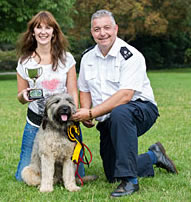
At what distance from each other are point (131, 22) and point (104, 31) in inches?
1436

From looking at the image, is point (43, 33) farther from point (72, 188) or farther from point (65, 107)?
point (72, 188)

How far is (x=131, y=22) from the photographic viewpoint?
132 ft

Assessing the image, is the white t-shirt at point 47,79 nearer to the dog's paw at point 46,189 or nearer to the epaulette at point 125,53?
the epaulette at point 125,53

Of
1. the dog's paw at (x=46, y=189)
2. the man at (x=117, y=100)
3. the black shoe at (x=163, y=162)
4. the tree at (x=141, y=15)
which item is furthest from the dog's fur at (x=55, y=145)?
the tree at (x=141, y=15)

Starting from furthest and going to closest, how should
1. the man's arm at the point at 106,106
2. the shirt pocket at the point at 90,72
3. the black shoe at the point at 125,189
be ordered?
the shirt pocket at the point at 90,72 < the man's arm at the point at 106,106 < the black shoe at the point at 125,189

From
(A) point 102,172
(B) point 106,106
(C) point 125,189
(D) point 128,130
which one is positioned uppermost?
(B) point 106,106

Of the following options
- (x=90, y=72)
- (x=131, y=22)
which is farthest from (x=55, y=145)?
(x=131, y=22)

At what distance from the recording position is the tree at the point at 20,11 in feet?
89.1

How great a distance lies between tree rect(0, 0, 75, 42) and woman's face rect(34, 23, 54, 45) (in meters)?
22.5

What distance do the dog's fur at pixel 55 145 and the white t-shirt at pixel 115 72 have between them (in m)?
0.52

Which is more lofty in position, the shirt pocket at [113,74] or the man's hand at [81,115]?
the shirt pocket at [113,74]

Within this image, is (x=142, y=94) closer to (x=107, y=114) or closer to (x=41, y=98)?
(x=107, y=114)

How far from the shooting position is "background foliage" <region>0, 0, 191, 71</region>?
1109 inches

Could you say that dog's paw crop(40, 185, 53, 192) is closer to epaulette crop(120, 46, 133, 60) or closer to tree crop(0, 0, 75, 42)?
epaulette crop(120, 46, 133, 60)
